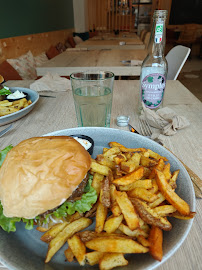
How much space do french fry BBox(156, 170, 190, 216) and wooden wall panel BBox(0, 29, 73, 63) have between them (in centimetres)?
444

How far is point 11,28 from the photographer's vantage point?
4.54m

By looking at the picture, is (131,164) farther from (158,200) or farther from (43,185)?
(43,185)

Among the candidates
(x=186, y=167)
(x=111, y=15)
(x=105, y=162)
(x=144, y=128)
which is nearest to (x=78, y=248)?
(x=105, y=162)

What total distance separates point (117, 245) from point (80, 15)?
12466 millimetres

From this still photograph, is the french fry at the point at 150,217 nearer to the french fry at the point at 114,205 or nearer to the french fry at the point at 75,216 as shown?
the french fry at the point at 114,205

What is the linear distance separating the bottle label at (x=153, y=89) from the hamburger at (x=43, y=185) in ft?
2.48

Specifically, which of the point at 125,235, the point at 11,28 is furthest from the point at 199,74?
the point at 125,235

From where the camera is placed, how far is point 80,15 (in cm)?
1092

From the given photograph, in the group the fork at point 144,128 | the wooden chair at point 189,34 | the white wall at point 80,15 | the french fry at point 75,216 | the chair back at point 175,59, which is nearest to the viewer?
the french fry at point 75,216

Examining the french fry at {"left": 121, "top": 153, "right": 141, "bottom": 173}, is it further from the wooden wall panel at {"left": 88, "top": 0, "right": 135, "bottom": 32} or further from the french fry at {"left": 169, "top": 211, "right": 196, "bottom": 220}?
the wooden wall panel at {"left": 88, "top": 0, "right": 135, "bottom": 32}

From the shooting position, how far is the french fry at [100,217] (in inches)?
25.3

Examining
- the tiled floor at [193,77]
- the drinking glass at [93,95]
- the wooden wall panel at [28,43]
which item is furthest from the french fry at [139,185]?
the tiled floor at [193,77]

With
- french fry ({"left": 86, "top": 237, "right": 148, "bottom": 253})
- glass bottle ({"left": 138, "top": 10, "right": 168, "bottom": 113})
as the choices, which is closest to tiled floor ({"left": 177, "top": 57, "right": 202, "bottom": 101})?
glass bottle ({"left": 138, "top": 10, "right": 168, "bottom": 113})

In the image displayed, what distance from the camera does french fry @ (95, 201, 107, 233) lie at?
2.11ft
